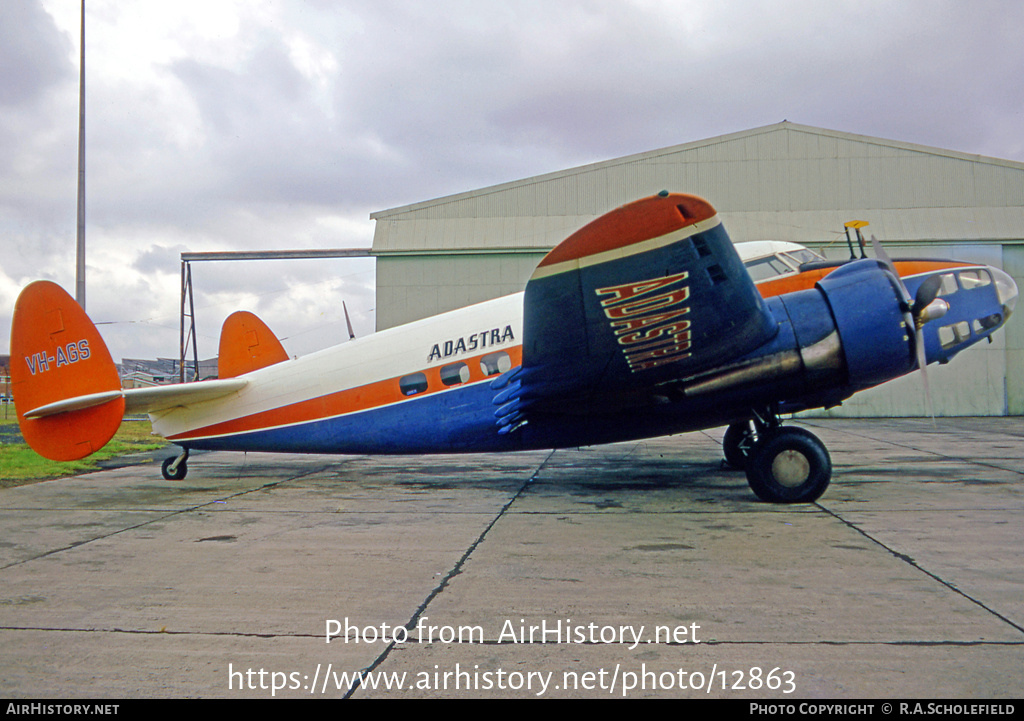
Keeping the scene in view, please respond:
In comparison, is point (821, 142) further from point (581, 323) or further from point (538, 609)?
point (538, 609)

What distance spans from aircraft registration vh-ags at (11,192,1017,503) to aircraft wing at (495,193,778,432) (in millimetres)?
19

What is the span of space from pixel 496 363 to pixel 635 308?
3.08 meters

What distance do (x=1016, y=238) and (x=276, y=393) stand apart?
25211 millimetres

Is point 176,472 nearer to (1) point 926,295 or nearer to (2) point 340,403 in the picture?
(2) point 340,403

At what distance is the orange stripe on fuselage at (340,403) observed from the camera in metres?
8.64

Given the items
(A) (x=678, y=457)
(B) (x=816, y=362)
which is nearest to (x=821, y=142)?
(A) (x=678, y=457)

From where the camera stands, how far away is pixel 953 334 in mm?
7703

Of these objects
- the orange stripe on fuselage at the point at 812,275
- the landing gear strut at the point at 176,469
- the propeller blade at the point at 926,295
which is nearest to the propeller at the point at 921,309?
the propeller blade at the point at 926,295

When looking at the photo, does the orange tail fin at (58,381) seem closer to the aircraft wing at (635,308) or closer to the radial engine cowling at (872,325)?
the aircraft wing at (635,308)

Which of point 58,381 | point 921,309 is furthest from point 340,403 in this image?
point 921,309

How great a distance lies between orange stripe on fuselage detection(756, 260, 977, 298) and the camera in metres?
7.93

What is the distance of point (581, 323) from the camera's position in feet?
20.1

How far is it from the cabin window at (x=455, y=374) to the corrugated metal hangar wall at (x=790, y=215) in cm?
1516

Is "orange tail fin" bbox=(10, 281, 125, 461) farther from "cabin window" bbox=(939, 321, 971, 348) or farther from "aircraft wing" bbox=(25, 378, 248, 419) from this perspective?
"cabin window" bbox=(939, 321, 971, 348)
